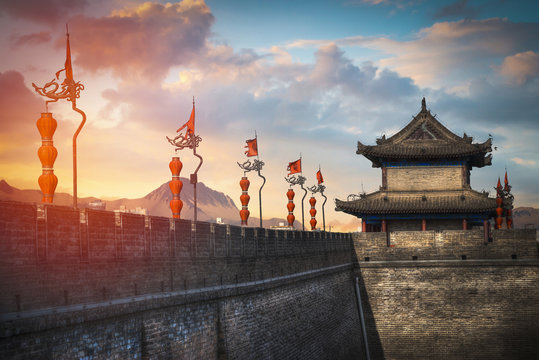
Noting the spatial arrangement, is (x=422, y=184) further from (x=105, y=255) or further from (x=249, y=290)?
(x=105, y=255)

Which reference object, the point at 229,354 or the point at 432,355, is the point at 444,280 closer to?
the point at 432,355

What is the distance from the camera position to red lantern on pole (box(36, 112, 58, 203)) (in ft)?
32.3

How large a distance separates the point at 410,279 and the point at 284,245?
525 inches

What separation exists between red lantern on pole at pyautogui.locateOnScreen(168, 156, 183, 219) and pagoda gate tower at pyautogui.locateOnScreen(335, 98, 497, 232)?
77.4 feet

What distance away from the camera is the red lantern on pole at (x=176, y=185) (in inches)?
548

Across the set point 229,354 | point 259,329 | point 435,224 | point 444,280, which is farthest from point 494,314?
point 229,354

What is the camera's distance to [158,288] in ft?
41.1

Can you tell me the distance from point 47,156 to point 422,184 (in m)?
29.8

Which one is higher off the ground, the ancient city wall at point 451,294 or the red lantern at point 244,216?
the red lantern at point 244,216

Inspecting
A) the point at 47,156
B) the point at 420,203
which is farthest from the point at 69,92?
the point at 420,203

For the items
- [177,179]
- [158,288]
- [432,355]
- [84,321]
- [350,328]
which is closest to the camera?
[84,321]

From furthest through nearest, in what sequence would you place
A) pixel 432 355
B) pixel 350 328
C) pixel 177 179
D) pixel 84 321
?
pixel 432 355 → pixel 350 328 → pixel 177 179 → pixel 84 321

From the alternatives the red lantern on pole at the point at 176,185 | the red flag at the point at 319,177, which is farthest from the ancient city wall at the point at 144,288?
the red flag at the point at 319,177

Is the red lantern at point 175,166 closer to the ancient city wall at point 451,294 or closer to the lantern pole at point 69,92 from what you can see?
the lantern pole at point 69,92
